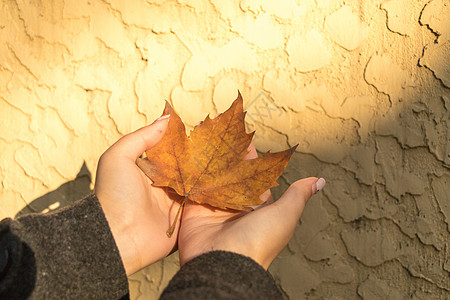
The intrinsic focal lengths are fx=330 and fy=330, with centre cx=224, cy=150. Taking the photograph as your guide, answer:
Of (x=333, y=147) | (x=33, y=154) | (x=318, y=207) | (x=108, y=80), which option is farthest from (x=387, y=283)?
(x=33, y=154)

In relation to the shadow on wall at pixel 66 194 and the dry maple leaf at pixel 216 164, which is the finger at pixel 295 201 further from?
the shadow on wall at pixel 66 194

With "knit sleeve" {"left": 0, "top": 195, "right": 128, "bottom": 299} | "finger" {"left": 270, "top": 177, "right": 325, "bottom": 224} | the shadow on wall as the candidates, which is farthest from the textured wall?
"knit sleeve" {"left": 0, "top": 195, "right": 128, "bottom": 299}

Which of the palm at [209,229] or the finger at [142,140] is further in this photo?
the finger at [142,140]

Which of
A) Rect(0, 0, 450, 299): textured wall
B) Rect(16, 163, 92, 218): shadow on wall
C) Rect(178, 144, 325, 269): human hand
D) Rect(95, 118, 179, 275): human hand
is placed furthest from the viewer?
Rect(16, 163, 92, 218): shadow on wall

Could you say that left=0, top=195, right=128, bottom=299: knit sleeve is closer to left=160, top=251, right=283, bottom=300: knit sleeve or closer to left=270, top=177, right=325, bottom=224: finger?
left=160, top=251, right=283, bottom=300: knit sleeve

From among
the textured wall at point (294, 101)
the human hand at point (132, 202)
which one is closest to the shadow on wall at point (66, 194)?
the textured wall at point (294, 101)

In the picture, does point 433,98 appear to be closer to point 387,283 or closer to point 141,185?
point 387,283
